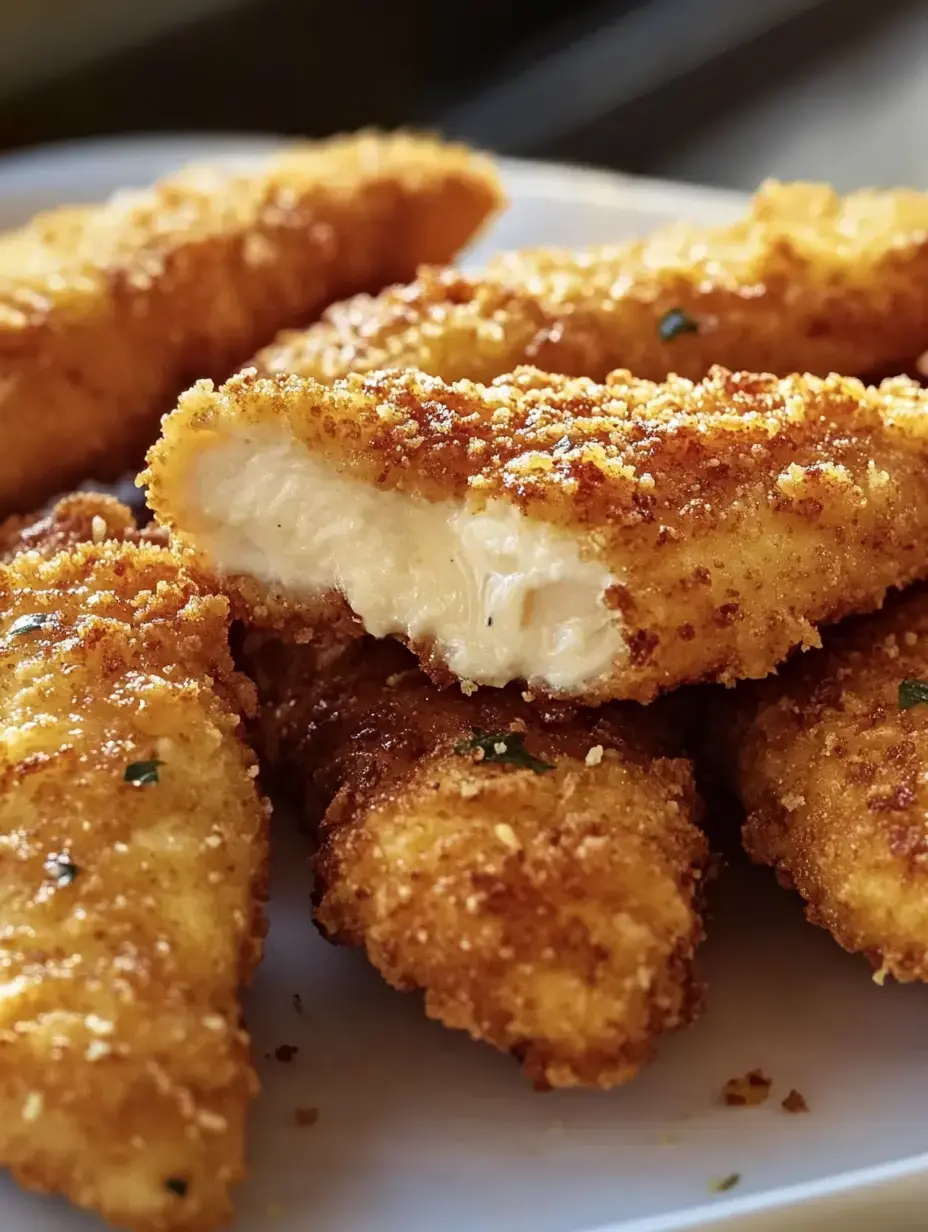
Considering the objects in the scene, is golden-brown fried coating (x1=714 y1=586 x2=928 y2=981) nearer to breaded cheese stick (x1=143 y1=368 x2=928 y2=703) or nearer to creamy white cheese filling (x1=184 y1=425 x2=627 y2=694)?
breaded cheese stick (x1=143 y1=368 x2=928 y2=703)

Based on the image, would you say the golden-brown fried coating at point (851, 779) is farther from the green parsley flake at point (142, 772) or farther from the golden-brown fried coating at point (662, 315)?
the green parsley flake at point (142, 772)

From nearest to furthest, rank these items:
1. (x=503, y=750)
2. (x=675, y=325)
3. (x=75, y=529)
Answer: (x=503, y=750) < (x=75, y=529) < (x=675, y=325)

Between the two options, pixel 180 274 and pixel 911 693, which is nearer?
pixel 911 693

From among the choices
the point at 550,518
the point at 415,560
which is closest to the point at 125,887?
the point at 415,560

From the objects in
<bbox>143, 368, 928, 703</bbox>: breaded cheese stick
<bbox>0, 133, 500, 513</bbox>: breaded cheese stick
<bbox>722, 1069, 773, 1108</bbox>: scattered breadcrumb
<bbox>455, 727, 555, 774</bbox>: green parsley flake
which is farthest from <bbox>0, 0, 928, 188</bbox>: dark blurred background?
<bbox>722, 1069, 773, 1108</bbox>: scattered breadcrumb

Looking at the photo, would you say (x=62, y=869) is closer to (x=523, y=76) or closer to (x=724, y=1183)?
(x=724, y=1183)

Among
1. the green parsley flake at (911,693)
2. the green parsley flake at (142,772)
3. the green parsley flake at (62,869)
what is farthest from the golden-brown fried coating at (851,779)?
the green parsley flake at (62,869)
